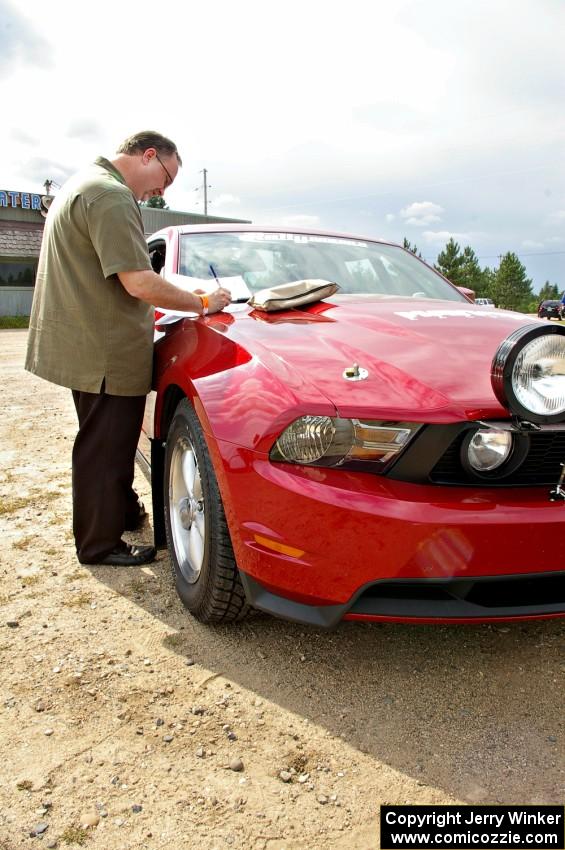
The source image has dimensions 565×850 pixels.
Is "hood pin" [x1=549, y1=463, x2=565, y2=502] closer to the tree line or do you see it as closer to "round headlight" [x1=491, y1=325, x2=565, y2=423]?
"round headlight" [x1=491, y1=325, x2=565, y2=423]

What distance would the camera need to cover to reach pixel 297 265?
3115 mm

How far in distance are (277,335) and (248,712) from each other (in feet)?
3.81

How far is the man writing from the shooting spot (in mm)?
2574

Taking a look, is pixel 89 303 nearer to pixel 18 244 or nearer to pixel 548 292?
pixel 18 244

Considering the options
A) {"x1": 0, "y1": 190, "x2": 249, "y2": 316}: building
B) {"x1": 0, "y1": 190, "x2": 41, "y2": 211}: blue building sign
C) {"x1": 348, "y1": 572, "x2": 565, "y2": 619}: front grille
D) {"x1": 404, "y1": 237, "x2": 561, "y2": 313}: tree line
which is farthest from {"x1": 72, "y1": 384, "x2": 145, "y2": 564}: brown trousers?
{"x1": 404, "y1": 237, "x2": 561, "y2": 313}: tree line

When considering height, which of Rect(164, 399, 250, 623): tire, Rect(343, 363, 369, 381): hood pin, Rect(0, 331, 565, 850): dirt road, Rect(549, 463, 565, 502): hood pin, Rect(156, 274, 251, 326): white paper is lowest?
Rect(0, 331, 565, 850): dirt road

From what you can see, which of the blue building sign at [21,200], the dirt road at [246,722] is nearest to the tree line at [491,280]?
the blue building sign at [21,200]

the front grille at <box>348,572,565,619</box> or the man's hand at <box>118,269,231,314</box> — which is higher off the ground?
the man's hand at <box>118,269,231,314</box>

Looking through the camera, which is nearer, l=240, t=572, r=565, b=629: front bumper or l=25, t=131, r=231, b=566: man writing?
l=240, t=572, r=565, b=629: front bumper

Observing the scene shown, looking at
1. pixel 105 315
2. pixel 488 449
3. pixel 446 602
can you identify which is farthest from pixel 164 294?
pixel 446 602

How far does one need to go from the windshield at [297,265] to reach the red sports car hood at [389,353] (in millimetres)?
514

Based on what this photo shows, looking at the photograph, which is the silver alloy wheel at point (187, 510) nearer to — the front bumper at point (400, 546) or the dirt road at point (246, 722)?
the dirt road at point (246, 722)

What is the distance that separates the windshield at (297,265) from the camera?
9.91ft

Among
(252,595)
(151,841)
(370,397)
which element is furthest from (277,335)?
(151,841)
